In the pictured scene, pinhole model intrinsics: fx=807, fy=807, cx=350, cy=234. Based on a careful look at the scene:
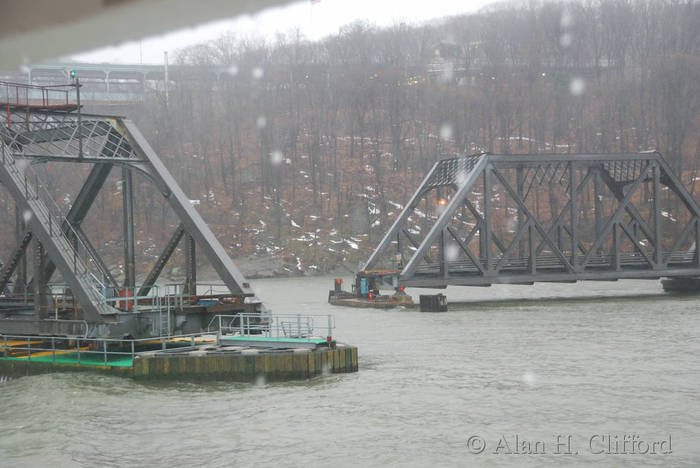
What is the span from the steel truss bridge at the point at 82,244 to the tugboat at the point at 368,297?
78.6 feet

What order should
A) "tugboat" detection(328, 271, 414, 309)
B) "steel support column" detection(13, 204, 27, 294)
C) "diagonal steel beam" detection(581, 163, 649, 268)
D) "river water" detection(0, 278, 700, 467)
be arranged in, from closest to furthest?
→ "river water" detection(0, 278, 700, 467) < "steel support column" detection(13, 204, 27, 294) < "tugboat" detection(328, 271, 414, 309) < "diagonal steel beam" detection(581, 163, 649, 268)

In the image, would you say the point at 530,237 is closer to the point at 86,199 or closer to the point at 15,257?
the point at 86,199

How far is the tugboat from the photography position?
Result: 5288cm

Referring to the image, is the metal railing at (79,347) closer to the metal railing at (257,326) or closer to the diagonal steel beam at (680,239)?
the metal railing at (257,326)

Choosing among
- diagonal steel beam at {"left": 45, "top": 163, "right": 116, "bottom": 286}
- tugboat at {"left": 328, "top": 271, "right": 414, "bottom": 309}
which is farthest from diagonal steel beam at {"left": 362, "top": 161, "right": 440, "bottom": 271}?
diagonal steel beam at {"left": 45, "top": 163, "right": 116, "bottom": 286}

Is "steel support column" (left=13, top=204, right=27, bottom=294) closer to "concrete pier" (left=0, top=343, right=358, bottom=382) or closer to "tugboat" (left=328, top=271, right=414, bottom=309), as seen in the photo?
"concrete pier" (left=0, top=343, right=358, bottom=382)

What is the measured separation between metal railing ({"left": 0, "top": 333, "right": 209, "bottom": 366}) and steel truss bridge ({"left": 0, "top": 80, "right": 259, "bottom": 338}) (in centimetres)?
52

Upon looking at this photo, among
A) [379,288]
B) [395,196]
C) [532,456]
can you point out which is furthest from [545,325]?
[395,196]

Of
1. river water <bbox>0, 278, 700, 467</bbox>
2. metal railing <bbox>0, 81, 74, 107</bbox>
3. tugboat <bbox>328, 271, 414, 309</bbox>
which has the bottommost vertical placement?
river water <bbox>0, 278, 700, 467</bbox>

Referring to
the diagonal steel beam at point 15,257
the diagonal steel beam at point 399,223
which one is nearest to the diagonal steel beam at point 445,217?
the diagonal steel beam at point 399,223

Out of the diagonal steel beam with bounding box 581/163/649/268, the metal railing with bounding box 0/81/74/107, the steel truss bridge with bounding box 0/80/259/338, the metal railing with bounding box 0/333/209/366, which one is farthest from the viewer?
the diagonal steel beam with bounding box 581/163/649/268

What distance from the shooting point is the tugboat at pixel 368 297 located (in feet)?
173

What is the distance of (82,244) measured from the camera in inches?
1123

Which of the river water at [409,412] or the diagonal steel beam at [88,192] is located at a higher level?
the diagonal steel beam at [88,192]
